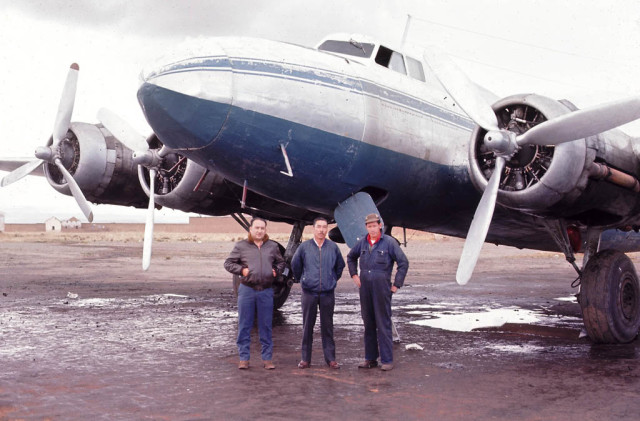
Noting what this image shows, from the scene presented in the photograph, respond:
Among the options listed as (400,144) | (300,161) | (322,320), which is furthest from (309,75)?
(322,320)

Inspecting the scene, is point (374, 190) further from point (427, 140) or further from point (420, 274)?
point (420, 274)

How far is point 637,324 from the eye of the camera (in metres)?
10.1

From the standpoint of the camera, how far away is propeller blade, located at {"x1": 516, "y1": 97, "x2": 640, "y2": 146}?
8.09 metres

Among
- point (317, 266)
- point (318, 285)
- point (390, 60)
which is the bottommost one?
point (318, 285)

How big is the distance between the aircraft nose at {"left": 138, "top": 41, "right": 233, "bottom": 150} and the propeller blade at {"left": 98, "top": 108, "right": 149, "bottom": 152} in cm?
443

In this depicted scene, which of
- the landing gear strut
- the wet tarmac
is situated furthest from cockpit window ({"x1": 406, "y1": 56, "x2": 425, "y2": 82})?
the wet tarmac

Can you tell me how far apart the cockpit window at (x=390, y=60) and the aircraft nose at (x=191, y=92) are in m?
3.16

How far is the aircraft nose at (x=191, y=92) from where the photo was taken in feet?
25.7

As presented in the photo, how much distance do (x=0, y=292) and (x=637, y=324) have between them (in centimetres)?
1609

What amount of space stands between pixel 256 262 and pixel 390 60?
4657 millimetres

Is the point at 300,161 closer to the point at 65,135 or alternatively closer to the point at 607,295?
the point at 607,295

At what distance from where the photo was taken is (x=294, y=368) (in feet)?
25.0

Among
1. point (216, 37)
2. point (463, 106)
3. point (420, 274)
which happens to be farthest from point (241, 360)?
point (420, 274)

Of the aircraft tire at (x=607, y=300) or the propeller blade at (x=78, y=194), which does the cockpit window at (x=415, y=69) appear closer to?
the aircraft tire at (x=607, y=300)
